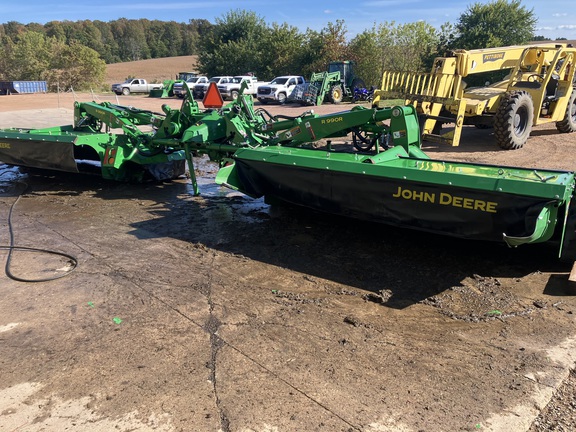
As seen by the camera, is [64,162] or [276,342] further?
[64,162]

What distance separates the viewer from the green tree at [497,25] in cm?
2802

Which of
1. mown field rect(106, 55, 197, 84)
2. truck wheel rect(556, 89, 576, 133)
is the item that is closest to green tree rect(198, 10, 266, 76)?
mown field rect(106, 55, 197, 84)

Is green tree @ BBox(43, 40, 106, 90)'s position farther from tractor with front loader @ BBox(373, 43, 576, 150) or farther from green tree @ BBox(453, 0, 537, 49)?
tractor with front loader @ BBox(373, 43, 576, 150)

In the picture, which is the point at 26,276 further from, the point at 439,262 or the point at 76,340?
the point at 439,262

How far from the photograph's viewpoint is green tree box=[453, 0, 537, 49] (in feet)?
91.9

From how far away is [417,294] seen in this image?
13.0 feet

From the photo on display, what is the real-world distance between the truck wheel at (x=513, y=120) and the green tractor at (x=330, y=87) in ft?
47.0

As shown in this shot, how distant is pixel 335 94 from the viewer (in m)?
24.6

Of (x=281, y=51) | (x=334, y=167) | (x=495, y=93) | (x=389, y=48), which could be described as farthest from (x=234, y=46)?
(x=334, y=167)

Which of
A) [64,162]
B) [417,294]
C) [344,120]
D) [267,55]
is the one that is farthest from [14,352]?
[267,55]

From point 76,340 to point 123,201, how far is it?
3.91 metres

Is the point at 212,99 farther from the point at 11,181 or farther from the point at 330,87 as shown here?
the point at 330,87

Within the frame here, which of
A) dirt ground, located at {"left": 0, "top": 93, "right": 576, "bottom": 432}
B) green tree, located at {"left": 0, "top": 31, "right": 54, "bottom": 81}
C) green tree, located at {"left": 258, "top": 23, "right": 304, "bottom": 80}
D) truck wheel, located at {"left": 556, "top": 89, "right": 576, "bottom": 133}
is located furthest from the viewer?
green tree, located at {"left": 0, "top": 31, "right": 54, "bottom": 81}

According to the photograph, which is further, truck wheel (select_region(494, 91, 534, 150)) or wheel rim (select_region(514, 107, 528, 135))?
wheel rim (select_region(514, 107, 528, 135))
